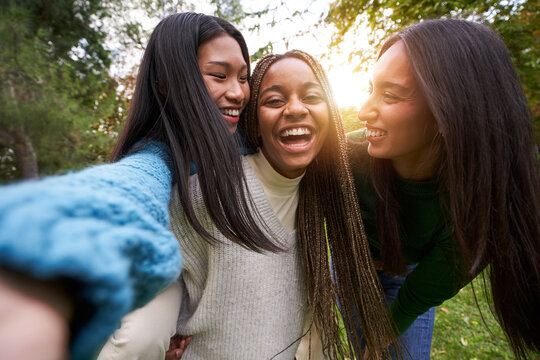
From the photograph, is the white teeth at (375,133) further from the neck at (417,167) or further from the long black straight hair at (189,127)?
the long black straight hair at (189,127)

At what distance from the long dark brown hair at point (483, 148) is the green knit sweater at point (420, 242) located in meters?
0.12

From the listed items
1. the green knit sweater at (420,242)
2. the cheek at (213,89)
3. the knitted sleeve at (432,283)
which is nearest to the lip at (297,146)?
the cheek at (213,89)

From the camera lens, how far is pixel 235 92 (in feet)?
4.42

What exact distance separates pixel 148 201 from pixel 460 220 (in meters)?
1.15

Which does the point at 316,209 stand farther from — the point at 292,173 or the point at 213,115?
the point at 213,115

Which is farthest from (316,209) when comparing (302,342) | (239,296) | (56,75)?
(56,75)

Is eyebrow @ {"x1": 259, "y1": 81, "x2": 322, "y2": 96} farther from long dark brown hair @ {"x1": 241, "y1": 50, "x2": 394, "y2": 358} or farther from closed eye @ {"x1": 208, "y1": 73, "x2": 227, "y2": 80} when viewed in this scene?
closed eye @ {"x1": 208, "y1": 73, "x2": 227, "y2": 80}

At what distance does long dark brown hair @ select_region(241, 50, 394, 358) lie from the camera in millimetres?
1357

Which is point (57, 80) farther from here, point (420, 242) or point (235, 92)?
point (420, 242)

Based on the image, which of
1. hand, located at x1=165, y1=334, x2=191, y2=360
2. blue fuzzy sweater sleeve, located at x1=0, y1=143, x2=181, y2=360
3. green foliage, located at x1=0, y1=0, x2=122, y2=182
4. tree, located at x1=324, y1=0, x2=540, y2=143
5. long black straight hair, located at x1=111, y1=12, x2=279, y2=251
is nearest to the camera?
blue fuzzy sweater sleeve, located at x1=0, y1=143, x2=181, y2=360

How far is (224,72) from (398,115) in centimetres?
76

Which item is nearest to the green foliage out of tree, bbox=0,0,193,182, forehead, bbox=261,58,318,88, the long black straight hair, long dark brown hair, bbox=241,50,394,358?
tree, bbox=0,0,193,182

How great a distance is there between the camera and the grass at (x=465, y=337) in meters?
2.82

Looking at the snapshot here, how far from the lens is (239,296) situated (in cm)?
126
